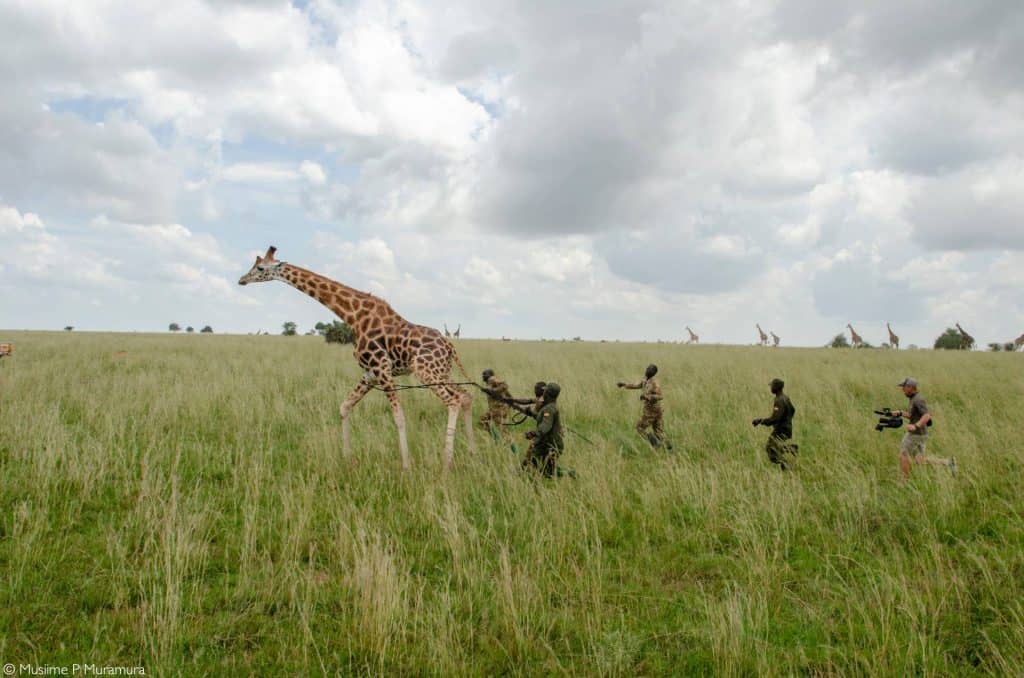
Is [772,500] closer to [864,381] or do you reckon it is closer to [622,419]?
[622,419]

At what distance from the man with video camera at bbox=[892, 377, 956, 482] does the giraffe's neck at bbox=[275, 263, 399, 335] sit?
7330mm

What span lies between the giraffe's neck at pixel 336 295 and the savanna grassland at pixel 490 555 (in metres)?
1.99

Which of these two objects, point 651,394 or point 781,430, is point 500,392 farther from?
point 781,430

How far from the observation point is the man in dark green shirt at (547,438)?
7090 mm

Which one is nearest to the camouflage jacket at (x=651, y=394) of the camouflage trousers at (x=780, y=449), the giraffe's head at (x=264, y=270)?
the camouflage trousers at (x=780, y=449)

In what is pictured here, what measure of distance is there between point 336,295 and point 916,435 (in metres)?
8.54

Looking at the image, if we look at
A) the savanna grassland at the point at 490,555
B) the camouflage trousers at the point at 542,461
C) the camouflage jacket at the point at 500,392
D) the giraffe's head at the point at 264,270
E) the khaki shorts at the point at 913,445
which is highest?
the giraffe's head at the point at 264,270

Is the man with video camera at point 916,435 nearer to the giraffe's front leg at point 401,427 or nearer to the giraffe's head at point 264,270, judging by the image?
the giraffe's front leg at point 401,427

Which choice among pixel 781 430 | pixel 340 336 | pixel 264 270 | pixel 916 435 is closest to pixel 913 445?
pixel 916 435

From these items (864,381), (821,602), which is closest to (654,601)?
(821,602)

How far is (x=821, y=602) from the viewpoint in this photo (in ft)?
14.7

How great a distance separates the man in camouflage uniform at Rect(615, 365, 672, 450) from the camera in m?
9.18

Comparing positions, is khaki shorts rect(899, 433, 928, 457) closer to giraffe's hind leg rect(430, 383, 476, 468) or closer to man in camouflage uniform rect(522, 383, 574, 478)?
man in camouflage uniform rect(522, 383, 574, 478)

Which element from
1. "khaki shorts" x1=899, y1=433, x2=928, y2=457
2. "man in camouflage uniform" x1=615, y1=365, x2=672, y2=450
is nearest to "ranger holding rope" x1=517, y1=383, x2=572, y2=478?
"man in camouflage uniform" x1=615, y1=365, x2=672, y2=450
